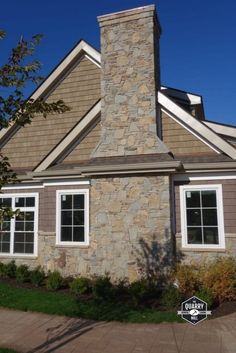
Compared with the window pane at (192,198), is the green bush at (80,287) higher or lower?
lower

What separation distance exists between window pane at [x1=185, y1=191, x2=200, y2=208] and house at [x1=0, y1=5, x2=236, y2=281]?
0.03 m

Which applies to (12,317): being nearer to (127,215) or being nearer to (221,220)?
(127,215)

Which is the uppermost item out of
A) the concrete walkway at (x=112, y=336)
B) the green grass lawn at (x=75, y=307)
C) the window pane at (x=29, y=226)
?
the window pane at (x=29, y=226)

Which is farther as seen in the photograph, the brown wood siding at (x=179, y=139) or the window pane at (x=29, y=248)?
the window pane at (x=29, y=248)

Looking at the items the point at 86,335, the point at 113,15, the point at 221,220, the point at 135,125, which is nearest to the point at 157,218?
the point at 221,220

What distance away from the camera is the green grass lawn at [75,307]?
8.22 metres

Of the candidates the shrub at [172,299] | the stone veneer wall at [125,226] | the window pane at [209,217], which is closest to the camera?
the shrub at [172,299]

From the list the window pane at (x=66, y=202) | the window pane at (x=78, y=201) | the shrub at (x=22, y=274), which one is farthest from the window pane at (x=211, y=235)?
the shrub at (x=22, y=274)

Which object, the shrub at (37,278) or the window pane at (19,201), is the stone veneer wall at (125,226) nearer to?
the shrub at (37,278)

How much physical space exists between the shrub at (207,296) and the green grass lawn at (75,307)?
76 centimetres

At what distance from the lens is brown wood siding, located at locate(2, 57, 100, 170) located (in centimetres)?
1435

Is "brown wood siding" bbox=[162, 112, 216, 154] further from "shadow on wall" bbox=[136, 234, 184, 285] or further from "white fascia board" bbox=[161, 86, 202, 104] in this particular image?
"white fascia board" bbox=[161, 86, 202, 104]

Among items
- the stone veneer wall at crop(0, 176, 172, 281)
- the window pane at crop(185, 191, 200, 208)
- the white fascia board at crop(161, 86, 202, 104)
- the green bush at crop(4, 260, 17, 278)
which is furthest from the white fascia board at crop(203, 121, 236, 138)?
the green bush at crop(4, 260, 17, 278)

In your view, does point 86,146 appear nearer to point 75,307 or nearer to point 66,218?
point 66,218
